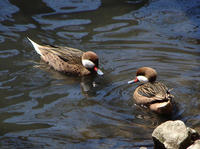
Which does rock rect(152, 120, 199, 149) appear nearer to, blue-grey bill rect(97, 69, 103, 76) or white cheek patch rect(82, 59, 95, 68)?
blue-grey bill rect(97, 69, 103, 76)

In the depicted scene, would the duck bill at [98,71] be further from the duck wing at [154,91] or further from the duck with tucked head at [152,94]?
the duck wing at [154,91]

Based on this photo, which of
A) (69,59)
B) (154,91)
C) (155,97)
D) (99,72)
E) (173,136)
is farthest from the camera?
(69,59)

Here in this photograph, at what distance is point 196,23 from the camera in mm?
10812

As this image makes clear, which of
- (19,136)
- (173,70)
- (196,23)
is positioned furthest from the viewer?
(196,23)

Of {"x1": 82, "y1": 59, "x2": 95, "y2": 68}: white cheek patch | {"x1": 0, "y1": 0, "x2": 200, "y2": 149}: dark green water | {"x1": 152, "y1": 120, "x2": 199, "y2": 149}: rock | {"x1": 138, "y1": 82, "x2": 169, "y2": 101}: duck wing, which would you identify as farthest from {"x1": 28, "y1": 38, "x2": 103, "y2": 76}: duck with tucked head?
{"x1": 152, "y1": 120, "x2": 199, "y2": 149}: rock

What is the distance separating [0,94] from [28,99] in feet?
1.81

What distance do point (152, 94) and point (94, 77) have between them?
1.87 m

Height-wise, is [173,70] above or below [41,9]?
below

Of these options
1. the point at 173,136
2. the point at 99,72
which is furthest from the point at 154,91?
the point at 173,136

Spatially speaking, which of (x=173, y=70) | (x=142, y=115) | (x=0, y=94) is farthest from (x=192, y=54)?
(x=0, y=94)

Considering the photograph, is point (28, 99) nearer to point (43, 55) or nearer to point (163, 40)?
point (43, 55)

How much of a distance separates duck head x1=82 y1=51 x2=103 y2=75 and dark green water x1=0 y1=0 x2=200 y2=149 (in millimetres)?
246

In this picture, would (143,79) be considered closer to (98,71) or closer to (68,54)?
(98,71)

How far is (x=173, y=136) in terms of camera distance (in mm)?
5633
